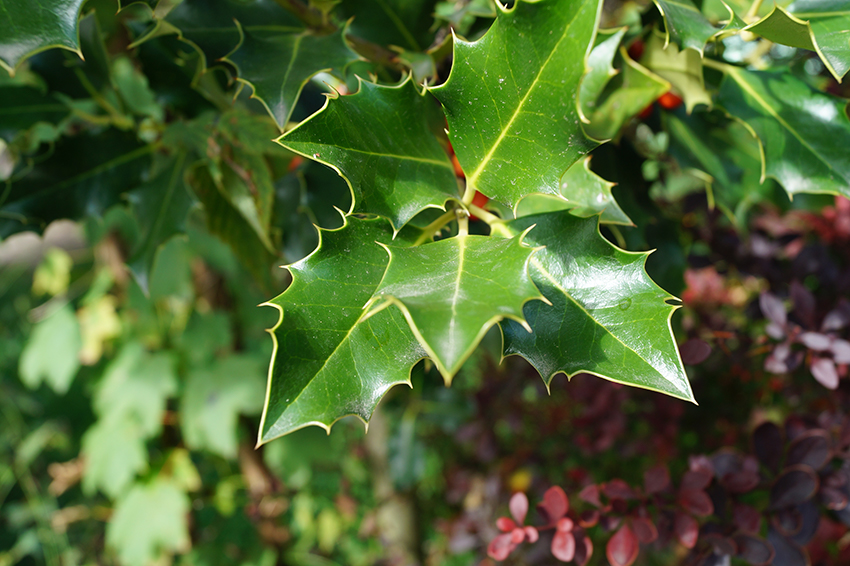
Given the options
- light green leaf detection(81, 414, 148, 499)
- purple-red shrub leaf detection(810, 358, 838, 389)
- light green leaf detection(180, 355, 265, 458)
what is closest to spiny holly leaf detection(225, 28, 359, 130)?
purple-red shrub leaf detection(810, 358, 838, 389)

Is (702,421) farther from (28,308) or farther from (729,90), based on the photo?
(28,308)

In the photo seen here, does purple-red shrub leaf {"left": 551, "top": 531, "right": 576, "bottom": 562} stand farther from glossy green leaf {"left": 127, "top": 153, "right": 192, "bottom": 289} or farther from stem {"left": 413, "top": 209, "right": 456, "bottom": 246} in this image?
glossy green leaf {"left": 127, "top": 153, "right": 192, "bottom": 289}

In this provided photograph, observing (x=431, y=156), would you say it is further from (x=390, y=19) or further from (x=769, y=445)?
(x=769, y=445)

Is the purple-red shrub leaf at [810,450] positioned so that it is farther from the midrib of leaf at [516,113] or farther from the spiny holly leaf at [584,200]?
the midrib of leaf at [516,113]

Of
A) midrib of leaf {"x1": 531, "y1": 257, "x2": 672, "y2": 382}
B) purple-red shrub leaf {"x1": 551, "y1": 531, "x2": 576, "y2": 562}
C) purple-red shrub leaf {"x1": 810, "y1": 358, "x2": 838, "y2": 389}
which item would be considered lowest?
purple-red shrub leaf {"x1": 551, "y1": 531, "x2": 576, "y2": 562}

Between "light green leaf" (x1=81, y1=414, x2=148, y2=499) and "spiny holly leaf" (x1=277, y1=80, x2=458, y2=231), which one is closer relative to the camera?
"spiny holly leaf" (x1=277, y1=80, x2=458, y2=231)

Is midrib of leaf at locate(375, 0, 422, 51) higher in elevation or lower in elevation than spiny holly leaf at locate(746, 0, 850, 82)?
lower

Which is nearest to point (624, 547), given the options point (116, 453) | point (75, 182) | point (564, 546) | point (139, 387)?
point (564, 546)
